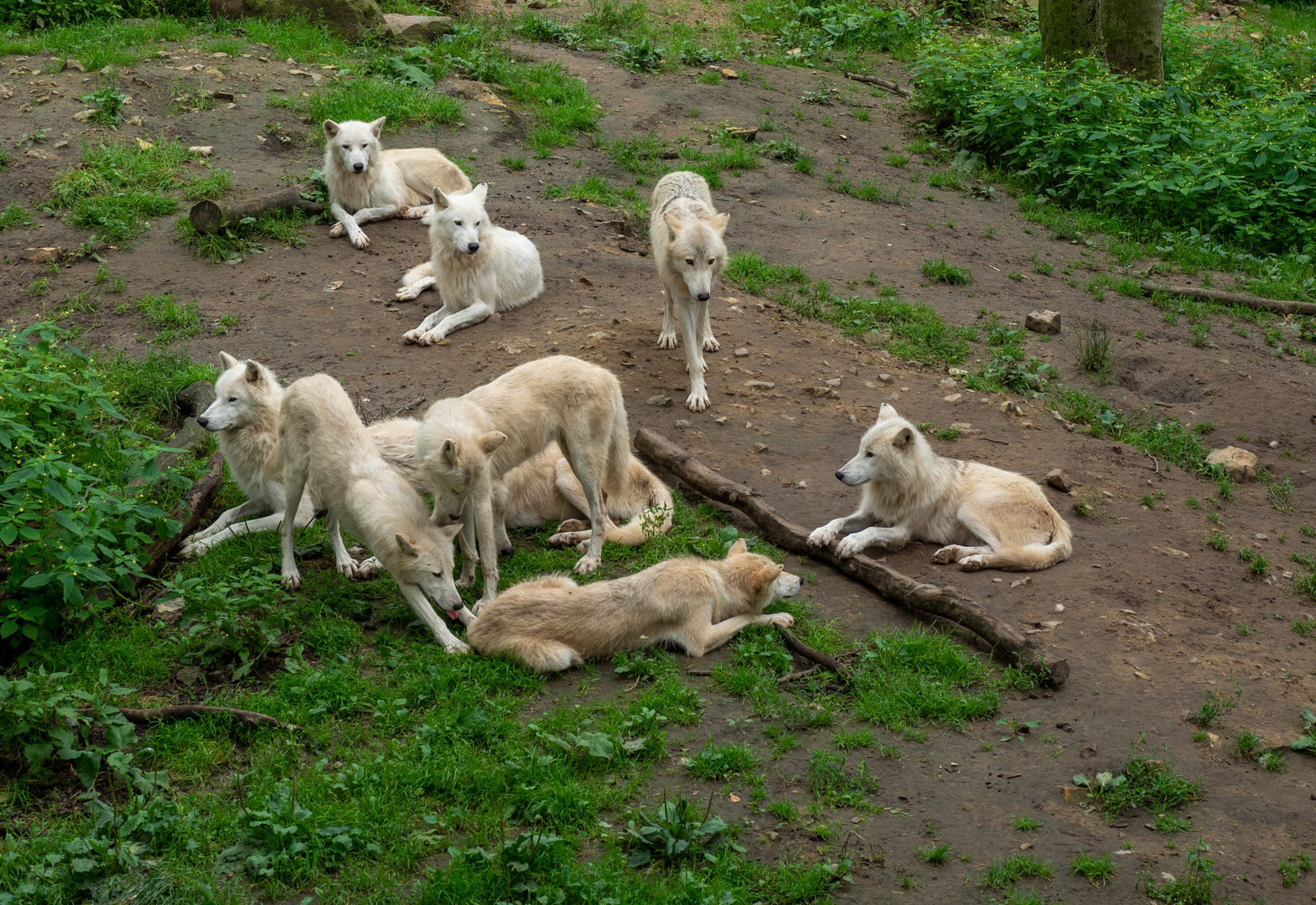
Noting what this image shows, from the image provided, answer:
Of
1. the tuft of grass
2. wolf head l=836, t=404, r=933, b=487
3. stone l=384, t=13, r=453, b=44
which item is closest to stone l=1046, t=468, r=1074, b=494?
wolf head l=836, t=404, r=933, b=487

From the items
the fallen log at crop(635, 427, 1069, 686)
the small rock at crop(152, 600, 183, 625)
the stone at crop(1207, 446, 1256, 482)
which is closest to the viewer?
the fallen log at crop(635, 427, 1069, 686)

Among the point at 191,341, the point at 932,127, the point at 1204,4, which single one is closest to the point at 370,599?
the point at 191,341

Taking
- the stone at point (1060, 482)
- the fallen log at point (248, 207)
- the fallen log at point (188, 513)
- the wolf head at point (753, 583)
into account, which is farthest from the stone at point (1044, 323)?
the fallen log at point (248, 207)

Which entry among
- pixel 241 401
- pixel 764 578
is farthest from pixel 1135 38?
pixel 241 401

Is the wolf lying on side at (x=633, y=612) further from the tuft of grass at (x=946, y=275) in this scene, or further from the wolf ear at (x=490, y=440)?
the tuft of grass at (x=946, y=275)

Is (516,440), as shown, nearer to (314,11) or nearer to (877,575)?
(877,575)

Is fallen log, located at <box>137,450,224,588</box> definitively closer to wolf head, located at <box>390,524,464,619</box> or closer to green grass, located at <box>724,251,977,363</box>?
wolf head, located at <box>390,524,464,619</box>

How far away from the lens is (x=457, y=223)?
935 cm

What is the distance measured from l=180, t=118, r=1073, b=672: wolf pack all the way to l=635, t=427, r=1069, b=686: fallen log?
0.58ft

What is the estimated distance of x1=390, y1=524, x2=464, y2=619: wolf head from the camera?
17.2ft

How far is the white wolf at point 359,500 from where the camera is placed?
5.30 metres

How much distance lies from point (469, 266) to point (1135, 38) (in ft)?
36.9

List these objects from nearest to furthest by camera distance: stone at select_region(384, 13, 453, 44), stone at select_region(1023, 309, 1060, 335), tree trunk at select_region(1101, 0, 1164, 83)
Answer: stone at select_region(1023, 309, 1060, 335), tree trunk at select_region(1101, 0, 1164, 83), stone at select_region(384, 13, 453, 44)

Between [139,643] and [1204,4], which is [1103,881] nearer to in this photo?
[139,643]
